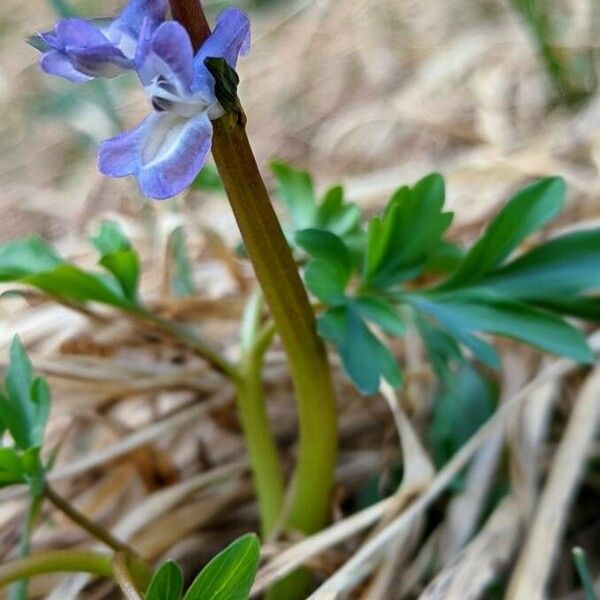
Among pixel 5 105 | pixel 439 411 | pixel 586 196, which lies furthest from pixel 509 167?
pixel 5 105

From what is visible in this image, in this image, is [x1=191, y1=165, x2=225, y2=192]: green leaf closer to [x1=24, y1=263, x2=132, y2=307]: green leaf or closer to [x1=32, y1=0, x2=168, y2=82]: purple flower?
[x1=24, y1=263, x2=132, y2=307]: green leaf

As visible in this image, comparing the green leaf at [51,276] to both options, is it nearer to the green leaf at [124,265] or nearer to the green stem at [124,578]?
the green leaf at [124,265]

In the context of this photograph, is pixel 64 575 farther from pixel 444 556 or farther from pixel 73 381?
pixel 444 556

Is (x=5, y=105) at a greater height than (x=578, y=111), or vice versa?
(x=5, y=105)

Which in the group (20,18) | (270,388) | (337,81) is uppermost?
(20,18)

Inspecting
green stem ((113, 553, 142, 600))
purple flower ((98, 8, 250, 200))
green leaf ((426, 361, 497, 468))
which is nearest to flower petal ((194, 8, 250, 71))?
purple flower ((98, 8, 250, 200))

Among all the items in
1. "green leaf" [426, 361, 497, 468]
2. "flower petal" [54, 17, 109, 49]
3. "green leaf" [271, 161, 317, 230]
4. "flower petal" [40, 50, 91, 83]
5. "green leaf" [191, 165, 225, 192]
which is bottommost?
"green leaf" [426, 361, 497, 468]
